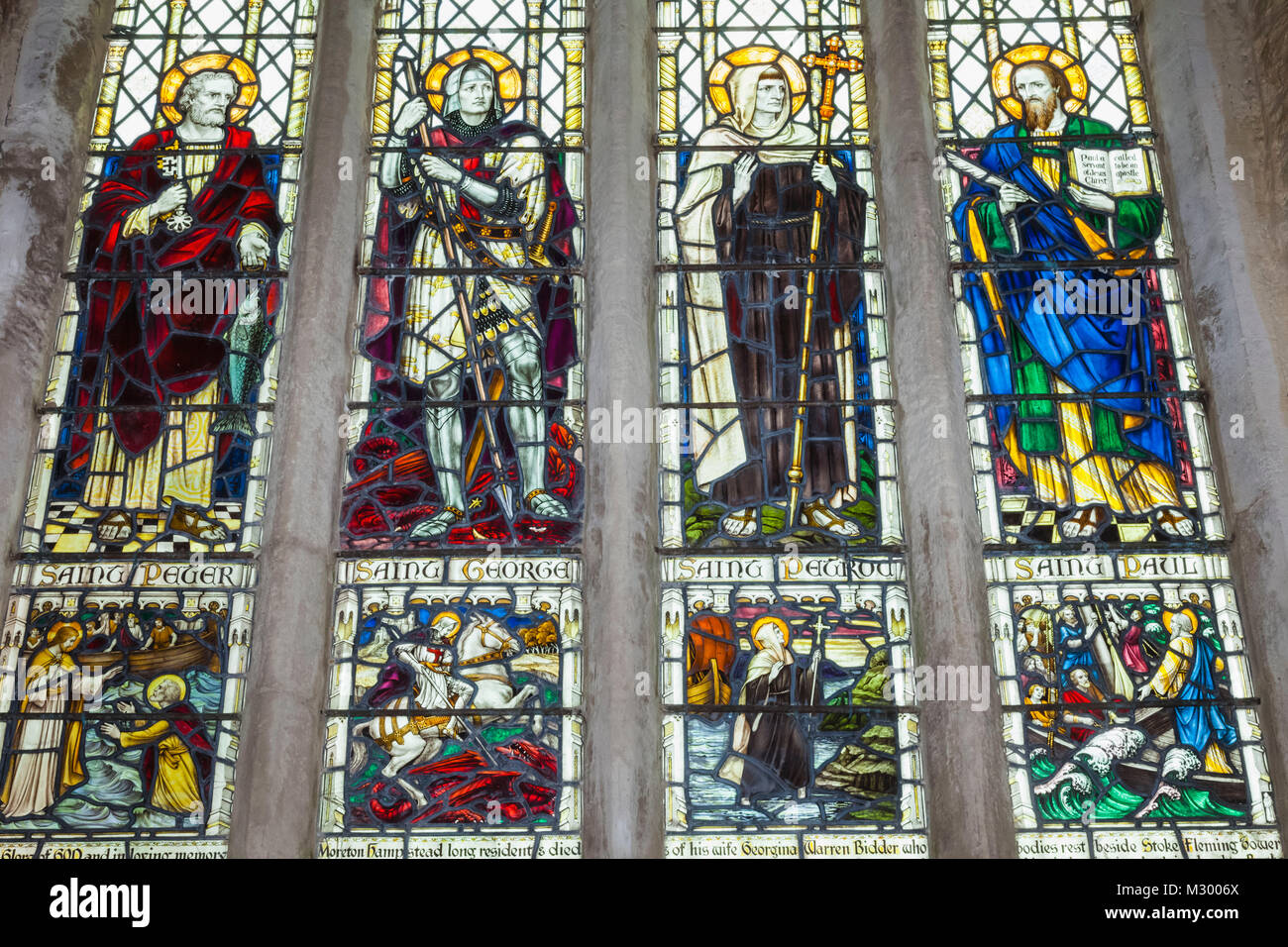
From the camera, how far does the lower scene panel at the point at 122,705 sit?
6012mm

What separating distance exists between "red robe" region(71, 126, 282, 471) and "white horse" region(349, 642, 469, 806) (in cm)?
145

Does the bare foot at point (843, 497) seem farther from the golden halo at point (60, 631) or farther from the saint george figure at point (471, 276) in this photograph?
the golden halo at point (60, 631)

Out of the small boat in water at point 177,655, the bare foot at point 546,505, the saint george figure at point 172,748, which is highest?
the bare foot at point 546,505

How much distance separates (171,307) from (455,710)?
2147mm

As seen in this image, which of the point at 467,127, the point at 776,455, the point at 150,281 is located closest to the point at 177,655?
the point at 150,281

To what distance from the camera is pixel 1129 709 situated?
6.16 meters

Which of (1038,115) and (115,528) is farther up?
(1038,115)

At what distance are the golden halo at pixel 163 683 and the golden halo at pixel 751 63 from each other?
10.9 ft

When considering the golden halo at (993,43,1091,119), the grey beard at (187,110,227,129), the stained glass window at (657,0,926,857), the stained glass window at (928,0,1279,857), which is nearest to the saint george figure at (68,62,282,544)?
the grey beard at (187,110,227,129)

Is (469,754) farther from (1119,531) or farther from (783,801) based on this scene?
(1119,531)

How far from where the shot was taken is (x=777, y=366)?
685cm

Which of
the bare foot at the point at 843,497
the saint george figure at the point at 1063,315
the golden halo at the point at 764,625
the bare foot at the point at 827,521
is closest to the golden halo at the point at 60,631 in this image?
the golden halo at the point at 764,625

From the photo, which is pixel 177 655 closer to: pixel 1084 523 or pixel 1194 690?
pixel 1084 523

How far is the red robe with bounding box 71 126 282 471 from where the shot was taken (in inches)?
269
